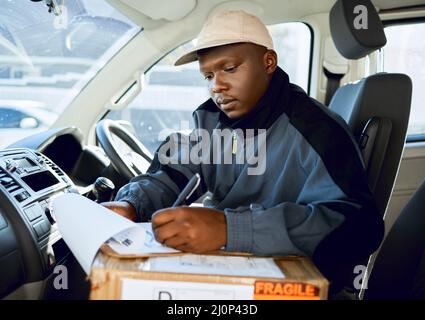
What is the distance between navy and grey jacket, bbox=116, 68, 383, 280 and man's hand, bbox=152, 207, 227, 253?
25 mm

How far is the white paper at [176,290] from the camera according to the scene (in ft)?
2.20

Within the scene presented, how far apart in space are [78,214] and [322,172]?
0.51 m

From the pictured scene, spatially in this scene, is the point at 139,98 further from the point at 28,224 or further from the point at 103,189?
the point at 28,224

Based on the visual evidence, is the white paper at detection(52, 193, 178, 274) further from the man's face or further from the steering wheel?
the steering wheel

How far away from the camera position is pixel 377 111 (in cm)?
152

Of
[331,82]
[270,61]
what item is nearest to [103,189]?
[270,61]

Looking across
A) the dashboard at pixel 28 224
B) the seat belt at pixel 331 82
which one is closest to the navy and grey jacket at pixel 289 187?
the dashboard at pixel 28 224

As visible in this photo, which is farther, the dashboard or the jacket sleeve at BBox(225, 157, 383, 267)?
the dashboard

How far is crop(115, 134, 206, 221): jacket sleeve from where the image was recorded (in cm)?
121

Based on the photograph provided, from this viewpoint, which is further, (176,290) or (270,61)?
(270,61)

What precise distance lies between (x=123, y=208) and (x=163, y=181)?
0.66 feet

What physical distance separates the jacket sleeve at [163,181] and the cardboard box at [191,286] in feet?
1.62

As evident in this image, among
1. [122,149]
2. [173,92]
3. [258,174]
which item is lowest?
[122,149]

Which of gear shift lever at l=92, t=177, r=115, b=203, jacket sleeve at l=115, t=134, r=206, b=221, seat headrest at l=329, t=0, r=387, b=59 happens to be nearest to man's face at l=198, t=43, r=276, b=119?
jacket sleeve at l=115, t=134, r=206, b=221
